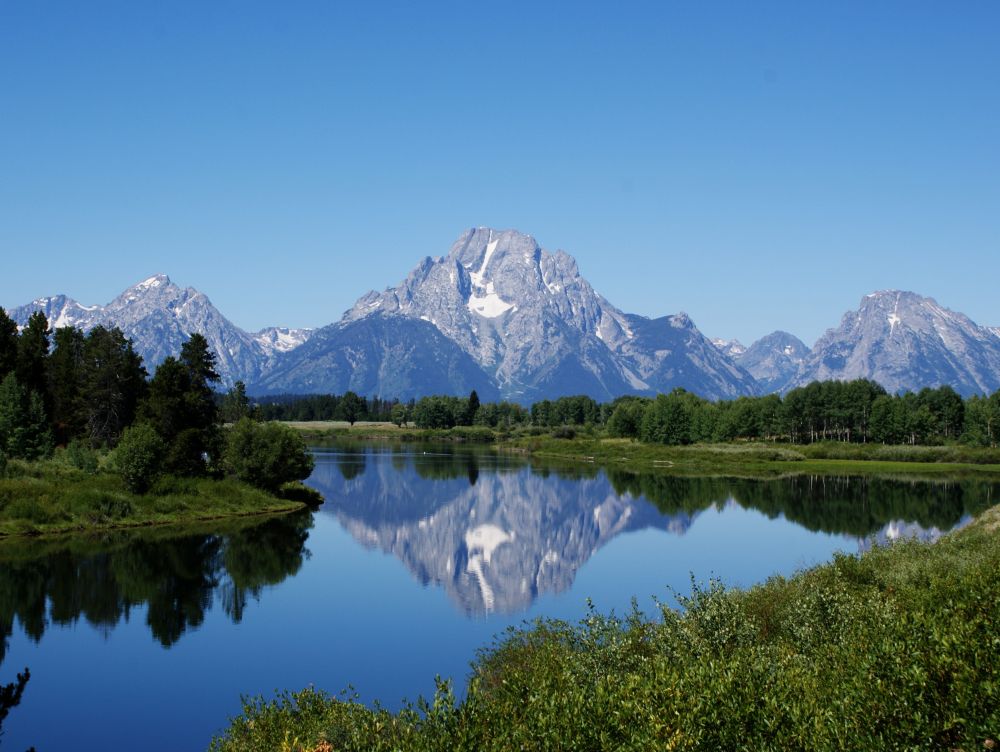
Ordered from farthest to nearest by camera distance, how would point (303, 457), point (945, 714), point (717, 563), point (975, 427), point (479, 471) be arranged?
point (975, 427) < point (479, 471) < point (303, 457) < point (717, 563) < point (945, 714)

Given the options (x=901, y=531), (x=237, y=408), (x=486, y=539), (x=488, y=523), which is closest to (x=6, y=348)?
(x=237, y=408)

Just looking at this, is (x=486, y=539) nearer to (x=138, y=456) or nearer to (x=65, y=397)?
(x=138, y=456)

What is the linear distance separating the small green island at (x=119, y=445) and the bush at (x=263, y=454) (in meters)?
0.13

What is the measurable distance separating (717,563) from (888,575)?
29289 mm

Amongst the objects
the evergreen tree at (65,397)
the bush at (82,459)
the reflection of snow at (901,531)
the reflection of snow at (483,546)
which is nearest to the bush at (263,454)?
the bush at (82,459)

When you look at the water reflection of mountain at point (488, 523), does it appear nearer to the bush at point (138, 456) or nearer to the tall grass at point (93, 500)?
the tall grass at point (93, 500)

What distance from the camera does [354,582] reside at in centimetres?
6103

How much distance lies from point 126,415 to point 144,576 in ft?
166

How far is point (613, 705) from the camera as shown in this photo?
16828 mm

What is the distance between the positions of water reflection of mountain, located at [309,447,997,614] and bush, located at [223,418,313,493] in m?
6.35

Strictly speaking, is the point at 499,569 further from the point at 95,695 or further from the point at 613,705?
the point at 613,705

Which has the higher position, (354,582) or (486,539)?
(354,582)

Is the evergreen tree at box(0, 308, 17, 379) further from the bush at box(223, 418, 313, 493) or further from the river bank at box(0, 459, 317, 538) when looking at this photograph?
the bush at box(223, 418, 313, 493)

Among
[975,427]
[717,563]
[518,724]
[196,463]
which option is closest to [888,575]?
[518,724]
